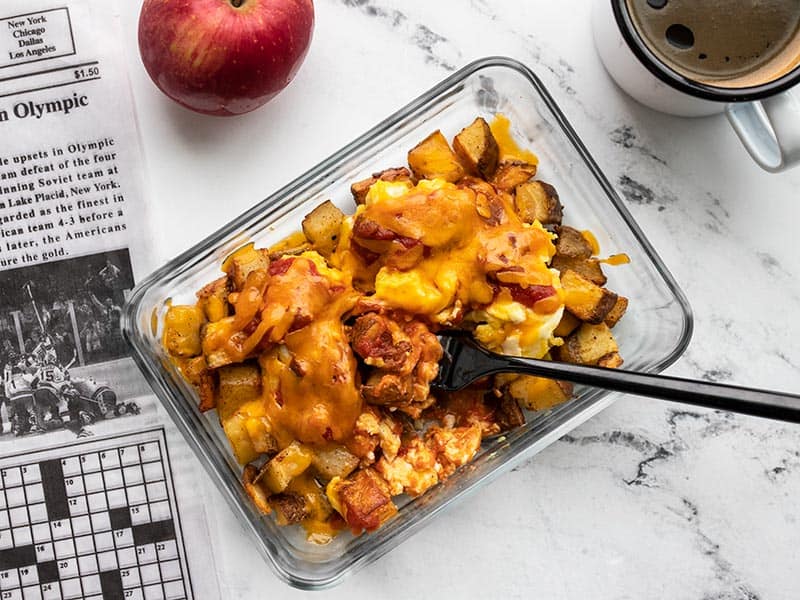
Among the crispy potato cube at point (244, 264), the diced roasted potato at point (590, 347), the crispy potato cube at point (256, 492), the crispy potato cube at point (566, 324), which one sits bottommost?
the crispy potato cube at point (256, 492)

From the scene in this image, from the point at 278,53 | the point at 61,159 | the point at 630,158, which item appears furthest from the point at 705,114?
the point at 61,159

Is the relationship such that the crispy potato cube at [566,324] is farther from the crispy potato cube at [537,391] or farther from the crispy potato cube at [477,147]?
the crispy potato cube at [477,147]

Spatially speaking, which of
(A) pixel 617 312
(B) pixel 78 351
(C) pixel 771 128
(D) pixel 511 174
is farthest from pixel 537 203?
(B) pixel 78 351

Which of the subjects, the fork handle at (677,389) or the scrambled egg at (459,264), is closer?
the fork handle at (677,389)

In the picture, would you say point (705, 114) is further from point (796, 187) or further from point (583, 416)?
point (583, 416)

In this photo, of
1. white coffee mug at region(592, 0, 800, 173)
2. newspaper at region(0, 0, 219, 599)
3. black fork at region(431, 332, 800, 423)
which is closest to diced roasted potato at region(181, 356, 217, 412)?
newspaper at region(0, 0, 219, 599)

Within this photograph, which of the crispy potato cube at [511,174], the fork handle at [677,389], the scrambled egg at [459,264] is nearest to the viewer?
the fork handle at [677,389]

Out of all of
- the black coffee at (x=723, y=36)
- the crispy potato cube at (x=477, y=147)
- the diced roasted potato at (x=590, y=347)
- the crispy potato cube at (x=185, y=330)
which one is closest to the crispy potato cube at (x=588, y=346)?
the diced roasted potato at (x=590, y=347)
